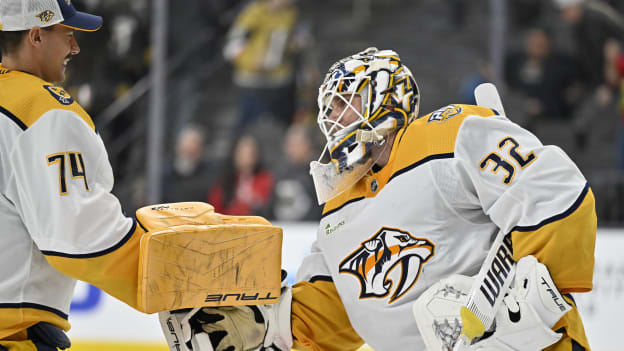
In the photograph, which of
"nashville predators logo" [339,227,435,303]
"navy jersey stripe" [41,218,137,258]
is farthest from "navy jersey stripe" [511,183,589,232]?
"navy jersey stripe" [41,218,137,258]

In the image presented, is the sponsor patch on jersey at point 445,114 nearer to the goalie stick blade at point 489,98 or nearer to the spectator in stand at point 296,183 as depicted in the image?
the goalie stick blade at point 489,98

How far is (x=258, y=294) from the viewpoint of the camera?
92.7 inches

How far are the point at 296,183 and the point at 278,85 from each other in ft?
2.75

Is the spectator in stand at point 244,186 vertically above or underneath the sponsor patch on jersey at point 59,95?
underneath

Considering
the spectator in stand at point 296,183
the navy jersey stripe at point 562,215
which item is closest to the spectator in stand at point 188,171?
the spectator in stand at point 296,183

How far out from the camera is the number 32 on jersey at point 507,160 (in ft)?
7.08

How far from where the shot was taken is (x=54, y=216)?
2.00 m

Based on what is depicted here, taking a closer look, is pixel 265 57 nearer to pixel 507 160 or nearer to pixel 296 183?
pixel 296 183

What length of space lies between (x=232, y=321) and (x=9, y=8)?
107 cm

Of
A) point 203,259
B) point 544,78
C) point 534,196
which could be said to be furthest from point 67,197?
point 544,78

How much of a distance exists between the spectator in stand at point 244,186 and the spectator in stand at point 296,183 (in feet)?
0.25

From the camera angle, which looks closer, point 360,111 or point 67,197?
point 67,197

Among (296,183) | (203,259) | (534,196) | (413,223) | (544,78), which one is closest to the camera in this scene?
(534,196)

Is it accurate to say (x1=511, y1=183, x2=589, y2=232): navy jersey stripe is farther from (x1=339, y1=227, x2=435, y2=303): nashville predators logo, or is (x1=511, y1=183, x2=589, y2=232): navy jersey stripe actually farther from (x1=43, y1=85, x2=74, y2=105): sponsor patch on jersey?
(x1=43, y1=85, x2=74, y2=105): sponsor patch on jersey
